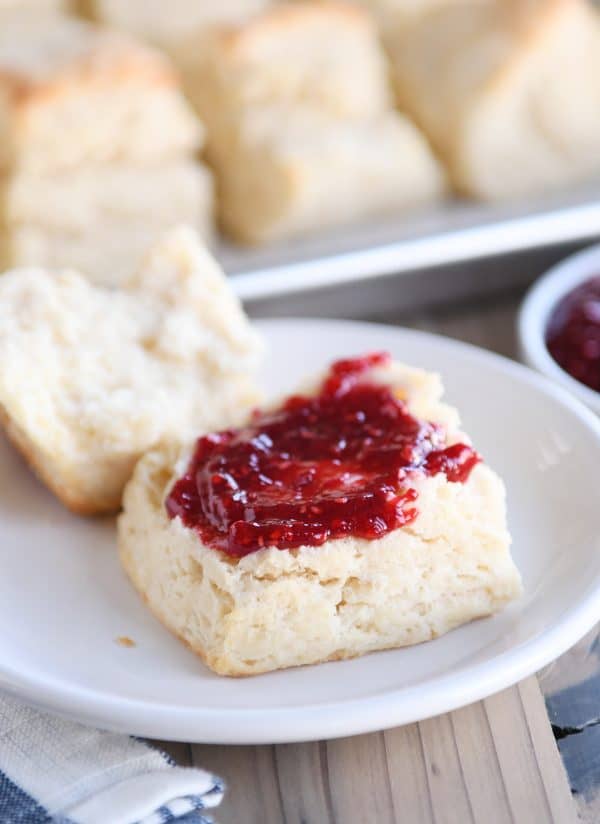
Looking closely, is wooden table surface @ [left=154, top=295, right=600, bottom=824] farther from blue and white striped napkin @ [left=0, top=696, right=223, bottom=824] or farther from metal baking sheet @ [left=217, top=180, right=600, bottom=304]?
metal baking sheet @ [left=217, top=180, right=600, bottom=304]

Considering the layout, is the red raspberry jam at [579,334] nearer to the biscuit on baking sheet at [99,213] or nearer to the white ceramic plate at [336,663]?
the white ceramic plate at [336,663]

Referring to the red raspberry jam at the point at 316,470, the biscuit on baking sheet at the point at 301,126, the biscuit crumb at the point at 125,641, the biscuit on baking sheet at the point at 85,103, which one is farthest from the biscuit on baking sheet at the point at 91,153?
the biscuit crumb at the point at 125,641

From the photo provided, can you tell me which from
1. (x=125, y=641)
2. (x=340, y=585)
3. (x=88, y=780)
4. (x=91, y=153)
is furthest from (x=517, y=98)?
(x=88, y=780)

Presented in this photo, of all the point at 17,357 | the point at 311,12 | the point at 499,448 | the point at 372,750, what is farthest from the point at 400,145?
the point at 372,750

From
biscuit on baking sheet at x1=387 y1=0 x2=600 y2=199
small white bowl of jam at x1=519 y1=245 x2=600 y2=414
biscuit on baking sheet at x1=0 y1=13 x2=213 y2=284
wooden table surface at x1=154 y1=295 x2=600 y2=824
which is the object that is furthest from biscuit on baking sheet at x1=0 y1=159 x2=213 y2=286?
wooden table surface at x1=154 y1=295 x2=600 y2=824

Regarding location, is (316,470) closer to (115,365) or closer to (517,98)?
(115,365)

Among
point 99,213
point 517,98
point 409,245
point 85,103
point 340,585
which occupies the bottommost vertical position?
point 409,245
